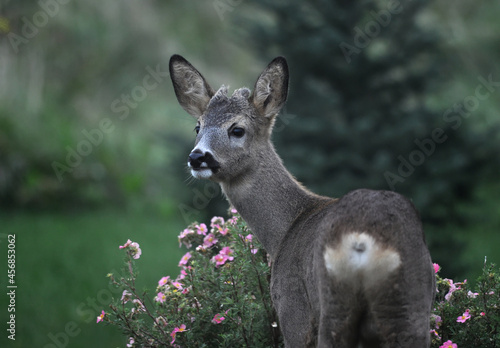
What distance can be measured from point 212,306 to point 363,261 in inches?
66.7

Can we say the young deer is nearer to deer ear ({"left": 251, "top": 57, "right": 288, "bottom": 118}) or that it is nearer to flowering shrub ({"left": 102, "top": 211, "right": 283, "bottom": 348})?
deer ear ({"left": 251, "top": 57, "right": 288, "bottom": 118})

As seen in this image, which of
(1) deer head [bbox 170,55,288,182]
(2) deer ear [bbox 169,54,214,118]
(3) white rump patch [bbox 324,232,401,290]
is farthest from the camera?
(2) deer ear [bbox 169,54,214,118]

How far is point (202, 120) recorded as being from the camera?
4.79 metres

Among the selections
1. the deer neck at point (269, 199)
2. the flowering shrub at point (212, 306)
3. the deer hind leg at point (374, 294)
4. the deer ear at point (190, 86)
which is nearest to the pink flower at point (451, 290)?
the deer neck at point (269, 199)

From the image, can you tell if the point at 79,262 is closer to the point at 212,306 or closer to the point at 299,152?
→ the point at 299,152

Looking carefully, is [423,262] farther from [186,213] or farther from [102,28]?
[102,28]

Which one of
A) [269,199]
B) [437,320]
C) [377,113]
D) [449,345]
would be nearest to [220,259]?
[269,199]

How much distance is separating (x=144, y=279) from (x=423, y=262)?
7005mm

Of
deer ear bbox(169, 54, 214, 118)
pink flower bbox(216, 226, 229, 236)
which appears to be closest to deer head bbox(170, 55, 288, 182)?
deer ear bbox(169, 54, 214, 118)

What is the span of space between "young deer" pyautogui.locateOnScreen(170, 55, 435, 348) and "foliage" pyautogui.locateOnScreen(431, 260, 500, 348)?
0.96 metres

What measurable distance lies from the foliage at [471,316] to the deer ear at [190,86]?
2.16 meters

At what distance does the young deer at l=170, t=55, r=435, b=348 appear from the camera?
309cm

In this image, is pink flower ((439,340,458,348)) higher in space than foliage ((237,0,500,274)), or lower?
lower

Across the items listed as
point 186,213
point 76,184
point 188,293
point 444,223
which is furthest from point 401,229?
point 76,184
